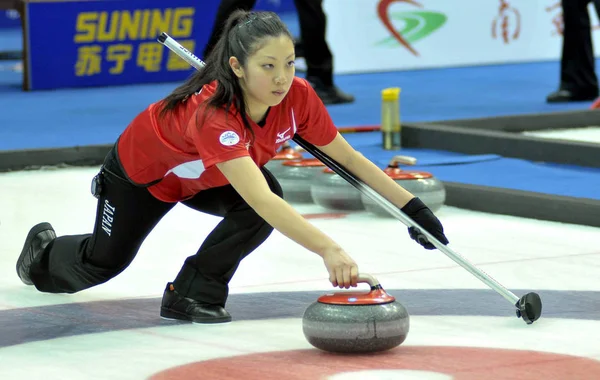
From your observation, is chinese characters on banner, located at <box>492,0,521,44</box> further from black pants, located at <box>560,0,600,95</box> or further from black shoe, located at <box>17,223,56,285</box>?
black shoe, located at <box>17,223,56,285</box>

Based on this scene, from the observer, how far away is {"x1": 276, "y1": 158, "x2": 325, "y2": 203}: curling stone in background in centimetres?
557

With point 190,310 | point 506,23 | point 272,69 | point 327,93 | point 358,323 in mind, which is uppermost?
point 272,69

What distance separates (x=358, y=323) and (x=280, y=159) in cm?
280

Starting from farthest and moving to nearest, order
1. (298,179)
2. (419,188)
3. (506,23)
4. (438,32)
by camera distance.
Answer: (506,23), (438,32), (298,179), (419,188)

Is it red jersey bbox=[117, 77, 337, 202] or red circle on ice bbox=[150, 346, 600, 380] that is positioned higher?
red jersey bbox=[117, 77, 337, 202]

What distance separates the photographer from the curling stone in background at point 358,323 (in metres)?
3.01

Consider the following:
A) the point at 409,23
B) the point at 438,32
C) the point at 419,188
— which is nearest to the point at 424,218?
the point at 419,188

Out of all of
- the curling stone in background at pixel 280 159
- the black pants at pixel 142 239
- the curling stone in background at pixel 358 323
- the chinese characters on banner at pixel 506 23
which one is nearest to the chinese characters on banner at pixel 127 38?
the chinese characters on banner at pixel 506 23

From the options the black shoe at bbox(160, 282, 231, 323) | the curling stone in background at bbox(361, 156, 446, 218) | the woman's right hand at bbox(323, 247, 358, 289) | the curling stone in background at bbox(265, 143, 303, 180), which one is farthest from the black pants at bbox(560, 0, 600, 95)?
the woman's right hand at bbox(323, 247, 358, 289)

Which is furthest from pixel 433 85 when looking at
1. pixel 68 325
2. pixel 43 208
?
pixel 68 325

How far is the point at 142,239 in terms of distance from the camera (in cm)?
366

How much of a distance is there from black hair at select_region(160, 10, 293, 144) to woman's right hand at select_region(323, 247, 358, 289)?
48cm

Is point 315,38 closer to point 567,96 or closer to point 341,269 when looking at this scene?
point 567,96

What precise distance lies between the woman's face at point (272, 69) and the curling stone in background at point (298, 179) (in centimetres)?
232
